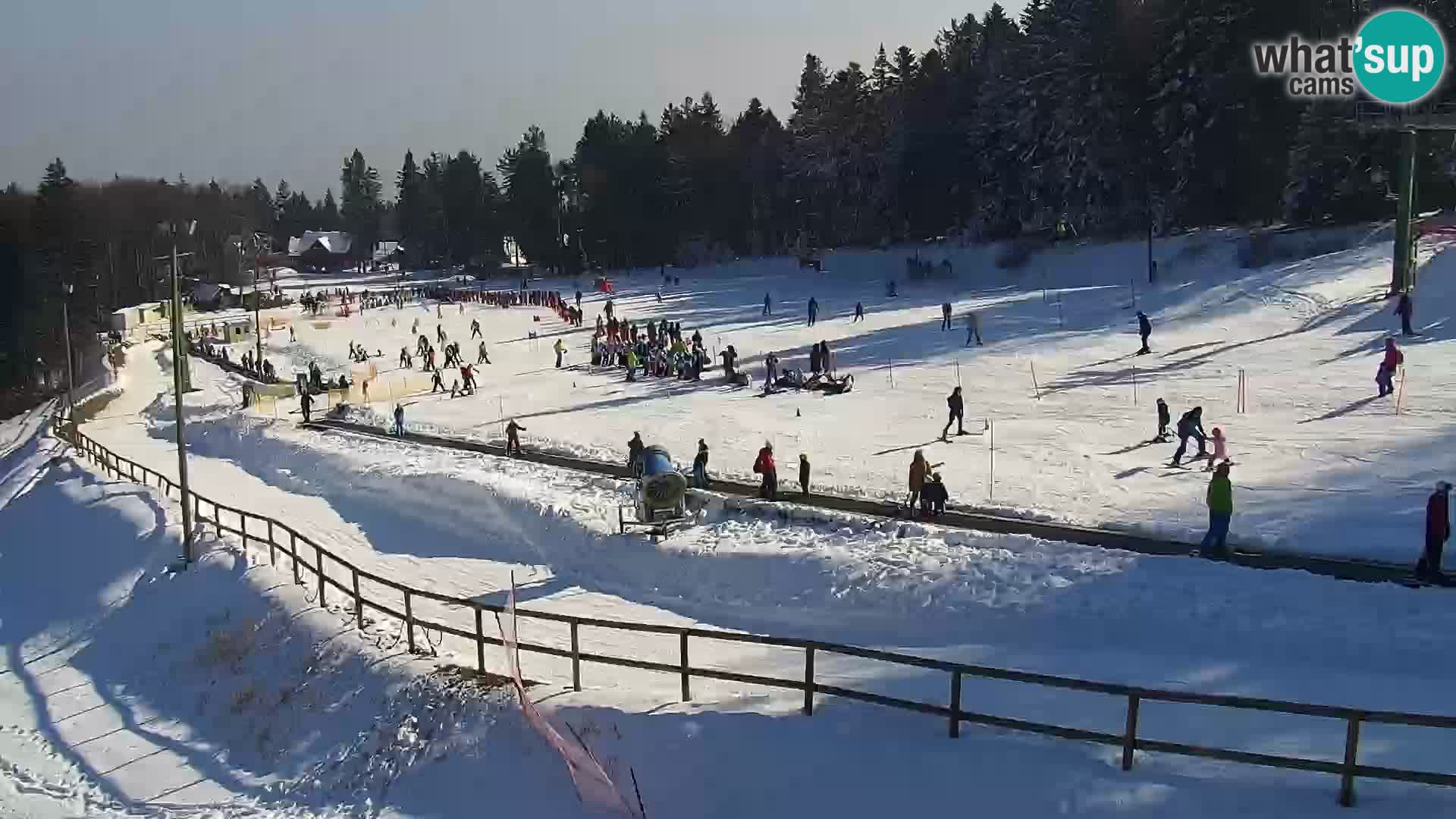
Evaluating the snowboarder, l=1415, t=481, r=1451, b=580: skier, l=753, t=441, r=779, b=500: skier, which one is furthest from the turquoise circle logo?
l=1415, t=481, r=1451, b=580: skier

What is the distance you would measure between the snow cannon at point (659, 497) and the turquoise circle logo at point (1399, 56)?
1246 inches

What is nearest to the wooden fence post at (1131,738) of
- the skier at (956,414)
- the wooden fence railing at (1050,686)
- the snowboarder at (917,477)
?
the wooden fence railing at (1050,686)

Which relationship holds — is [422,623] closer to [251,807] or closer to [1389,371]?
[251,807]

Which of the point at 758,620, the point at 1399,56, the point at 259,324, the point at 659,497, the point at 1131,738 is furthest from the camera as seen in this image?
the point at 259,324

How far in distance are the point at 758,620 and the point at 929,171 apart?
6166 centimetres

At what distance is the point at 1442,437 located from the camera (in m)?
19.7

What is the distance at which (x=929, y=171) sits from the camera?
7275 centimetres

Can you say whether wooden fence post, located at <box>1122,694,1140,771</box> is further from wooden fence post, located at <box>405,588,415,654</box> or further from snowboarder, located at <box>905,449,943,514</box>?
snowboarder, located at <box>905,449,943,514</box>

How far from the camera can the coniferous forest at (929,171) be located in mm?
51438

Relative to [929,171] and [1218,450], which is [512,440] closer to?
[1218,450]

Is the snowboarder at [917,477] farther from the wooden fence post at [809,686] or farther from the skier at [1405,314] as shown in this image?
the skier at [1405,314]

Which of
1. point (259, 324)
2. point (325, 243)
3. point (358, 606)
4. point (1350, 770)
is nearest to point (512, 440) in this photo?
point (358, 606)

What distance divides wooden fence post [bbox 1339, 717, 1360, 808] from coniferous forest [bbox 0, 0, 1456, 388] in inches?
1588

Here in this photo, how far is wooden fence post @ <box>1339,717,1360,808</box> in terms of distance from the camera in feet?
24.8
